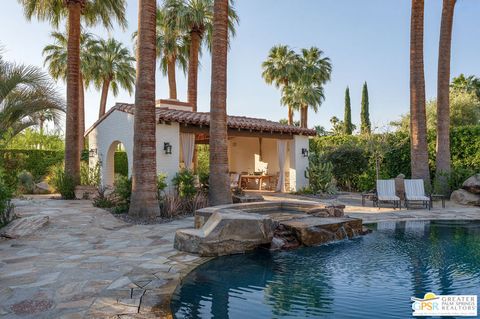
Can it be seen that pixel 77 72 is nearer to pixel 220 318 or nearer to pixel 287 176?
→ pixel 287 176

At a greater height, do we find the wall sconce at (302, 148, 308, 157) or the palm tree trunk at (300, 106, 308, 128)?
the palm tree trunk at (300, 106, 308, 128)

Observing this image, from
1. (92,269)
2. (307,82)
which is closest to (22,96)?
(92,269)

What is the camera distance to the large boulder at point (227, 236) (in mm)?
6457

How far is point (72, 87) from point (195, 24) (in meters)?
7.74

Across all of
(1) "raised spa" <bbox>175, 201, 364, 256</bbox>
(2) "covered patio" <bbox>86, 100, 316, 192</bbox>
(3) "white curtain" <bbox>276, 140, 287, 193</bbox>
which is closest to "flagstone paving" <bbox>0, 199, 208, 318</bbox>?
(1) "raised spa" <bbox>175, 201, 364, 256</bbox>

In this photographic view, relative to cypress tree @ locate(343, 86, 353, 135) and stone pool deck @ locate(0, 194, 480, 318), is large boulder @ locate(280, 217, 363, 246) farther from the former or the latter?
cypress tree @ locate(343, 86, 353, 135)

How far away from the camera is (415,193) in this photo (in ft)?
41.7

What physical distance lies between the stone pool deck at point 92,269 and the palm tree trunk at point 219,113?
1739 mm

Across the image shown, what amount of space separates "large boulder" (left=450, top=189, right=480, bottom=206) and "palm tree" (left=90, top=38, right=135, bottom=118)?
2331 centimetres

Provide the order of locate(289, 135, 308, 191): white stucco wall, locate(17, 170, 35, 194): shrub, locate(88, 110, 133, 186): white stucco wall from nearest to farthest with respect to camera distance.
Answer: locate(88, 110, 133, 186): white stucco wall, locate(289, 135, 308, 191): white stucco wall, locate(17, 170, 35, 194): shrub

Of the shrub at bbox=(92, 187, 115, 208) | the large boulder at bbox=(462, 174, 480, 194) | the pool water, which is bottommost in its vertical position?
the pool water

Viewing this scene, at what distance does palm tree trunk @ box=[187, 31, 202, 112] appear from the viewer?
19.4 meters

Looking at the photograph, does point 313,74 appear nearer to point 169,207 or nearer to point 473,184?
point 473,184

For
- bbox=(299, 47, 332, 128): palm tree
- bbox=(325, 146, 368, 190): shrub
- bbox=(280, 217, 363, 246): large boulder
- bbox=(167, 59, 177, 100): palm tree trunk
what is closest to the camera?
bbox=(280, 217, 363, 246): large boulder
